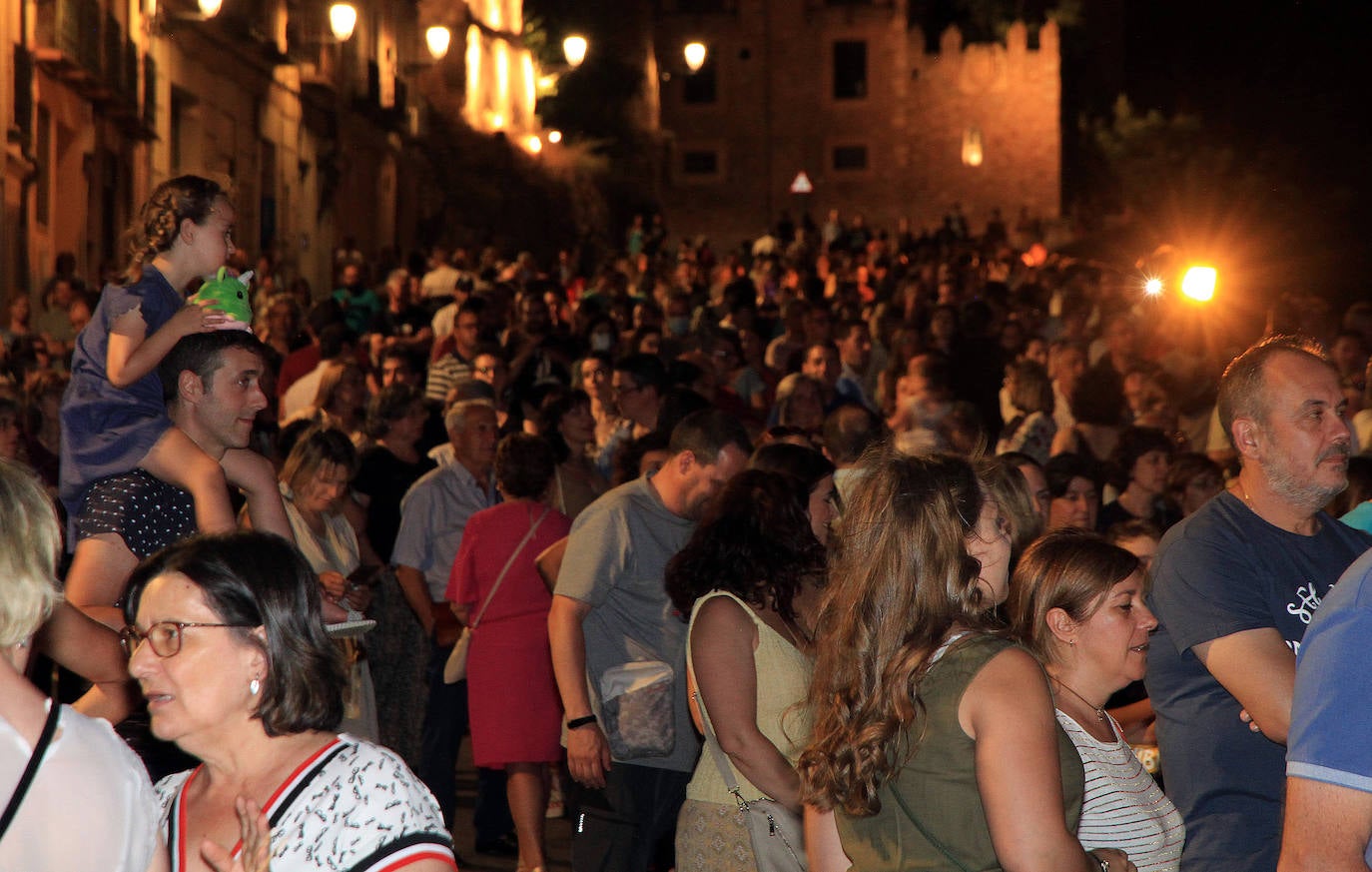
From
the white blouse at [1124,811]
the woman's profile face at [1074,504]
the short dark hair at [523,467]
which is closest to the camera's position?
the white blouse at [1124,811]

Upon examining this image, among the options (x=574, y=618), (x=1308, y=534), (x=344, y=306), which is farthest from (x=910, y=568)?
(x=344, y=306)

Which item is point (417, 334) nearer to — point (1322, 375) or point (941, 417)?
point (941, 417)

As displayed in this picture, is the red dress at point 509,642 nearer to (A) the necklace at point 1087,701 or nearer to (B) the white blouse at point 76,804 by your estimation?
(A) the necklace at point 1087,701

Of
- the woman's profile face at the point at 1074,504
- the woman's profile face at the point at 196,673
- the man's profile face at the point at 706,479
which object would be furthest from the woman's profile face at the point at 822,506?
the woman's profile face at the point at 196,673

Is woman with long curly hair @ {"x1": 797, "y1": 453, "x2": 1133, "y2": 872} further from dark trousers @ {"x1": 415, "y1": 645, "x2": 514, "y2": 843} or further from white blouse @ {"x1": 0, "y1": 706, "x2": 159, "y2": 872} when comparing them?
dark trousers @ {"x1": 415, "y1": 645, "x2": 514, "y2": 843}

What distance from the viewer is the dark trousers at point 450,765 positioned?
7637 mm

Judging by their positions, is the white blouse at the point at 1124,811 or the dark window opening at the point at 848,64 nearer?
the white blouse at the point at 1124,811

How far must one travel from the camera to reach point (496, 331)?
13.7m

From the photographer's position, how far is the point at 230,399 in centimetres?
429

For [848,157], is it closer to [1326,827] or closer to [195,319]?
[195,319]

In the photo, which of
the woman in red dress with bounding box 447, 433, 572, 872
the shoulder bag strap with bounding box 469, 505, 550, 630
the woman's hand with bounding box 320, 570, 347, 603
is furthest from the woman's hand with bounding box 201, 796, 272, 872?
the shoulder bag strap with bounding box 469, 505, 550, 630

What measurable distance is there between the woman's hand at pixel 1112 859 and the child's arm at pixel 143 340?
2431 mm

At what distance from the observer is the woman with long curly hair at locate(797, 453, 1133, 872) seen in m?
2.86

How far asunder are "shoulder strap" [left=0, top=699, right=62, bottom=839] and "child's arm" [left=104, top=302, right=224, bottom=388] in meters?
1.98
